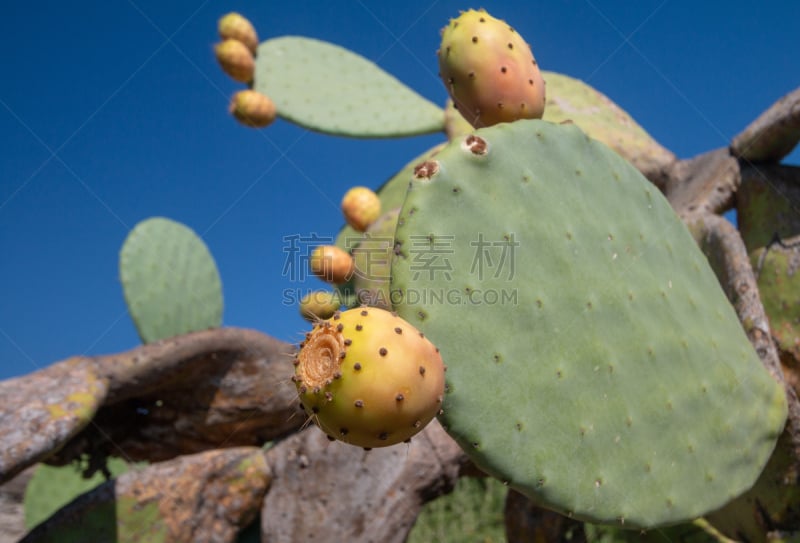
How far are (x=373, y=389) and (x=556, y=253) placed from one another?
46 cm

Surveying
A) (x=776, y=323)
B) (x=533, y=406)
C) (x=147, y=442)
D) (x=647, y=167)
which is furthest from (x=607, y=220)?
(x=147, y=442)

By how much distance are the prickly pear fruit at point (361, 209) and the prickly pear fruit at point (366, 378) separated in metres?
1.55

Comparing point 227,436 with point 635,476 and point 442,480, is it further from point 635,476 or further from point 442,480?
point 635,476

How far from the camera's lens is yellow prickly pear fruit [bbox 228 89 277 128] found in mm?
2555

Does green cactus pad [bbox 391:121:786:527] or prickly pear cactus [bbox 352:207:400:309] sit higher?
green cactus pad [bbox 391:121:786:527]

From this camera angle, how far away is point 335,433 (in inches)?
25.0

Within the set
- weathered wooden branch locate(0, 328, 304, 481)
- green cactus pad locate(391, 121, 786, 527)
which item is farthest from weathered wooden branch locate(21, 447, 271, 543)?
green cactus pad locate(391, 121, 786, 527)

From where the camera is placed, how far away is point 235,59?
2.68 meters

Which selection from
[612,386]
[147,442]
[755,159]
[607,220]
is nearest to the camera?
[612,386]

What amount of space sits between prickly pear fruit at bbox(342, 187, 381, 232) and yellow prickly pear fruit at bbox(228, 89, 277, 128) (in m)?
0.62

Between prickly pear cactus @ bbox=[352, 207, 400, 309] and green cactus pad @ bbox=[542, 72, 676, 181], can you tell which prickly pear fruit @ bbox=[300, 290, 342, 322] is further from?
green cactus pad @ bbox=[542, 72, 676, 181]

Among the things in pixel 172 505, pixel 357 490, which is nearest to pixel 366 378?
pixel 357 490

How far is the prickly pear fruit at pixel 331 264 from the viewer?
6.27ft

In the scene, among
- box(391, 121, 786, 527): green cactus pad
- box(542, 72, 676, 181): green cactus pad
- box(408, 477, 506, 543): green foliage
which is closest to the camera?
box(391, 121, 786, 527): green cactus pad
